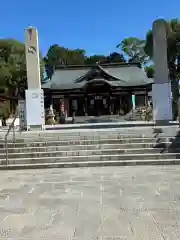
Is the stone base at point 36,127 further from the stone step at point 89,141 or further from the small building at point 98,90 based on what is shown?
the small building at point 98,90

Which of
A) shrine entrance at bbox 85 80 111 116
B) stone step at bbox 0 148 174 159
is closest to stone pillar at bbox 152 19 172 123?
stone step at bbox 0 148 174 159

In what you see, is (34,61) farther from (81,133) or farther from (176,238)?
(176,238)

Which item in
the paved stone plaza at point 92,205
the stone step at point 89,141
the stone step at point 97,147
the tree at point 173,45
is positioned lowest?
the paved stone plaza at point 92,205

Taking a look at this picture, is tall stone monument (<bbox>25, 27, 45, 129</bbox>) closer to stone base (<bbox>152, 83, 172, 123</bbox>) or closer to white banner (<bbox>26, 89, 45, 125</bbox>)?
white banner (<bbox>26, 89, 45, 125</bbox>)

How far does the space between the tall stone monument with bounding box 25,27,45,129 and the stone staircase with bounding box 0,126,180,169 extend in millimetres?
2807

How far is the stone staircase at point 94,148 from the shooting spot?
874 cm

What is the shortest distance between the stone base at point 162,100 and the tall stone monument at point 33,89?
470 cm

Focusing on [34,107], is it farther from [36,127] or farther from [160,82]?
[160,82]

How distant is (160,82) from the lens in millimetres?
12820

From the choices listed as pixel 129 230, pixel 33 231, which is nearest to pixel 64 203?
pixel 33 231

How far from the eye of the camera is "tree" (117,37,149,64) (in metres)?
51.3

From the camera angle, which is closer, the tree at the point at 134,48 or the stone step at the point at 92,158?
the stone step at the point at 92,158

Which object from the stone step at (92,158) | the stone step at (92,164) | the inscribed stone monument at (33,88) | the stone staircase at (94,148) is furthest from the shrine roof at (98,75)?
the stone step at (92,164)

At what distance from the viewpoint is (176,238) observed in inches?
139
